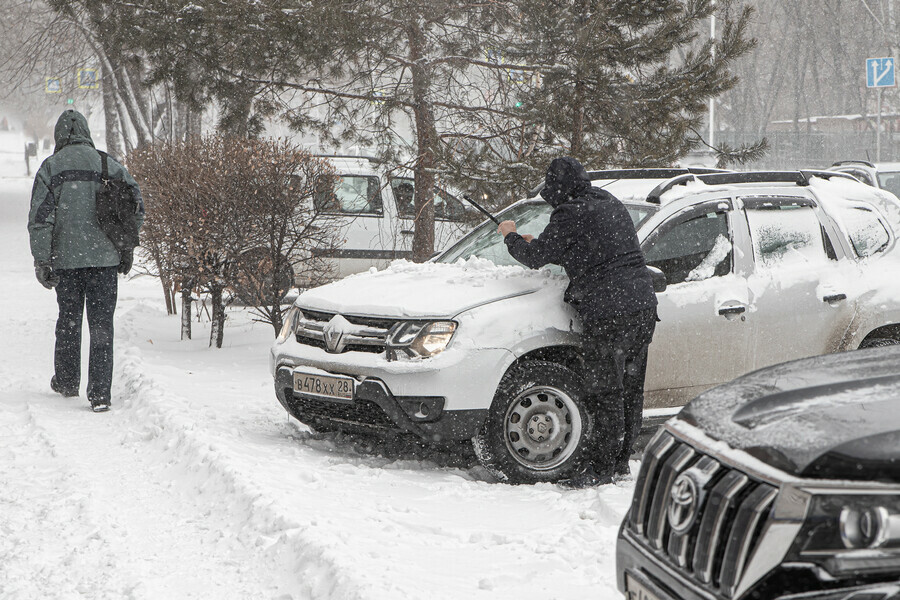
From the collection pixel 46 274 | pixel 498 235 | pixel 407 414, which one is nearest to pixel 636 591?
pixel 407 414

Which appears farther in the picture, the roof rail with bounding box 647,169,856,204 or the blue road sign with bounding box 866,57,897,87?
the blue road sign with bounding box 866,57,897,87

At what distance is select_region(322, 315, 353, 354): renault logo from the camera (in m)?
5.37

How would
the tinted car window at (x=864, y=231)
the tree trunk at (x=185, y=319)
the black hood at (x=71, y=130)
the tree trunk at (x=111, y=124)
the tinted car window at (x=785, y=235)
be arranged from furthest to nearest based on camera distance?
the tree trunk at (x=111, y=124) → the tree trunk at (x=185, y=319) → the black hood at (x=71, y=130) → the tinted car window at (x=864, y=231) → the tinted car window at (x=785, y=235)

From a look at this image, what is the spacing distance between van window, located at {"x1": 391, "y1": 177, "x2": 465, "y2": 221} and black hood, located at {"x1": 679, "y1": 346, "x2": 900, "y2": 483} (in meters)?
7.52

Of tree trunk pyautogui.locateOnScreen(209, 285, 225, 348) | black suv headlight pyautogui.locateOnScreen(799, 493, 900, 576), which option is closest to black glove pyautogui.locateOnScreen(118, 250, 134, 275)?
tree trunk pyautogui.locateOnScreen(209, 285, 225, 348)

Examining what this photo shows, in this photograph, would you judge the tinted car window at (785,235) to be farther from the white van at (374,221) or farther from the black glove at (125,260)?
the white van at (374,221)

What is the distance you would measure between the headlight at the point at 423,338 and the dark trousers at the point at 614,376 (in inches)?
28.7

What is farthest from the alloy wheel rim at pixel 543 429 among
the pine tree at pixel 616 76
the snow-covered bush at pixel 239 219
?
the pine tree at pixel 616 76

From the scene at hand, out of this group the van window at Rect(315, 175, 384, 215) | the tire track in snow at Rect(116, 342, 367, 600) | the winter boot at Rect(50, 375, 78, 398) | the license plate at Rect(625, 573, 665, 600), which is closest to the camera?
the license plate at Rect(625, 573, 665, 600)

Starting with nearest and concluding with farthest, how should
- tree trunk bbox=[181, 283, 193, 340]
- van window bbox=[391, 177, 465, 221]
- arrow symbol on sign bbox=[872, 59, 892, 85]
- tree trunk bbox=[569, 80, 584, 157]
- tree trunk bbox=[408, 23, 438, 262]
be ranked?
1. tree trunk bbox=[569, 80, 584, 157]
2. tree trunk bbox=[181, 283, 193, 340]
3. tree trunk bbox=[408, 23, 438, 262]
4. van window bbox=[391, 177, 465, 221]
5. arrow symbol on sign bbox=[872, 59, 892, 85]

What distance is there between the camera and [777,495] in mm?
2176

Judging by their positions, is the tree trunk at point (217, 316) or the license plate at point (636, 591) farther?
the tree trunk at point (217, 316)

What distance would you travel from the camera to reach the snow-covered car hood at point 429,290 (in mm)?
5238

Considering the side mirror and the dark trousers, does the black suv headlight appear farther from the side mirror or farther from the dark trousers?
the side mirror
